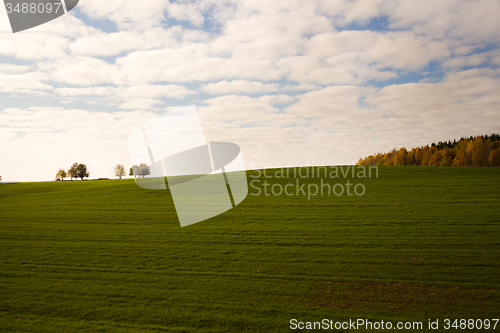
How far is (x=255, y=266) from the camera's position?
36.3 feet

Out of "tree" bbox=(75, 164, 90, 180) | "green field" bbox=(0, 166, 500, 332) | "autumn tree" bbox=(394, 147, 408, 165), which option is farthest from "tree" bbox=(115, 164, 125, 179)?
"autumn tree" bbox=(394, 147, 408, 165)

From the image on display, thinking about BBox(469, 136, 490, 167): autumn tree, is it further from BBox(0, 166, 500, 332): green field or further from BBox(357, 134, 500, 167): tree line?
BBox(0, 166, 500, 332): green field

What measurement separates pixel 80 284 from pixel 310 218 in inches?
506

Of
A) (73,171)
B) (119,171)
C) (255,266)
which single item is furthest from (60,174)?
(255,266)

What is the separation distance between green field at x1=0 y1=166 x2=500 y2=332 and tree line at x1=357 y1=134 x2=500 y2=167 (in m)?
74.7

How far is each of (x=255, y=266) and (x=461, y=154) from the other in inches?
3829

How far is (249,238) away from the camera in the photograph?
14.6 meters

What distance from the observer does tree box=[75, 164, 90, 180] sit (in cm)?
9481

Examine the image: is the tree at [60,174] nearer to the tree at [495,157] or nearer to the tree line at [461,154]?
the tree line at [461,154]

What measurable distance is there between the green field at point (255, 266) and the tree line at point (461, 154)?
74.7m

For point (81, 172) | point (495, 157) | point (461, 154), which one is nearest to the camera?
point (495, 157)

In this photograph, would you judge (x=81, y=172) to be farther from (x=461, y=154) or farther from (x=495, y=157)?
(x=495, y=157)

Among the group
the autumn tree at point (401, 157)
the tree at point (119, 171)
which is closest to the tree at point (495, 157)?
the autumn tree at point (401, 157)

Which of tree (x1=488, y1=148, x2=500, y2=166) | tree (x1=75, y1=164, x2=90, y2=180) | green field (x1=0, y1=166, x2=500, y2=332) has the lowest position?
green field (x1=0, y1=166, x2=500, y2=332)
